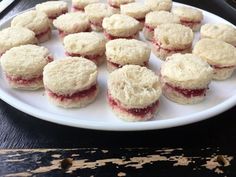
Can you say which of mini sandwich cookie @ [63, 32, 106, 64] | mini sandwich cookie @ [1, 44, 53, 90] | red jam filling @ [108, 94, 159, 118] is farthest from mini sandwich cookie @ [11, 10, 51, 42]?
red jam filling @ [108, 94, 159, 118]

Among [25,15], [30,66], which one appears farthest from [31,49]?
[25,15]

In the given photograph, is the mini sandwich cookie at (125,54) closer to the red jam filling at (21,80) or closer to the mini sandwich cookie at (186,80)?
the mini sandwich cookie at (186,80)

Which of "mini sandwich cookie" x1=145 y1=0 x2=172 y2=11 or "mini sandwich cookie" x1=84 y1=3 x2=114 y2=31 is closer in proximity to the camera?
"mini sandwich cookie" x1=84 y1=3 x2=114 y2=31

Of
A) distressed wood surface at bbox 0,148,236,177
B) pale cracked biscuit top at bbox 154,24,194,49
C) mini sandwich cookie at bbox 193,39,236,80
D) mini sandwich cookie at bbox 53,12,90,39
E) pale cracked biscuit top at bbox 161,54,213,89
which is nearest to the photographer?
distressed wood surface at bbox 0,148,236,177

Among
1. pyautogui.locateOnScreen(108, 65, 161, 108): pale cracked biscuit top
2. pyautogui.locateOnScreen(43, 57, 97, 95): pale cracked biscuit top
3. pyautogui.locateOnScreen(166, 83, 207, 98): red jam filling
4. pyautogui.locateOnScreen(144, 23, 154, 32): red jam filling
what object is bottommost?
pyautogui.locateOnScreen(166, 83, 207, 98): red jam filling

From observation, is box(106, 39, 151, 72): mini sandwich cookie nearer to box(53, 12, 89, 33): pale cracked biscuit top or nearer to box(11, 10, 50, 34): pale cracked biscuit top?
box(53, 12, 89, 33): pale cracked biscuit top

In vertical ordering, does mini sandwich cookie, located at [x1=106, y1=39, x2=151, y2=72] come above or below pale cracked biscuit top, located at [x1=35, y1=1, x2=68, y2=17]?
below

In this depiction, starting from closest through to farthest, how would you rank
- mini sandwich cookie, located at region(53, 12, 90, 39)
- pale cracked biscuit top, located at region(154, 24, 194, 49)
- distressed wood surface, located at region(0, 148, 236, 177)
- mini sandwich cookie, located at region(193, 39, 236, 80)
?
distressed wood surface, located at region(0, 148, 236, 177) < mini sandwich cookie, located at region(193, 39, 236, 80) < pale cracked biscuit top, located at region(154, 24, 194, 49) < mini sandwich cookie, located at region(53, 12, 90, 39)
